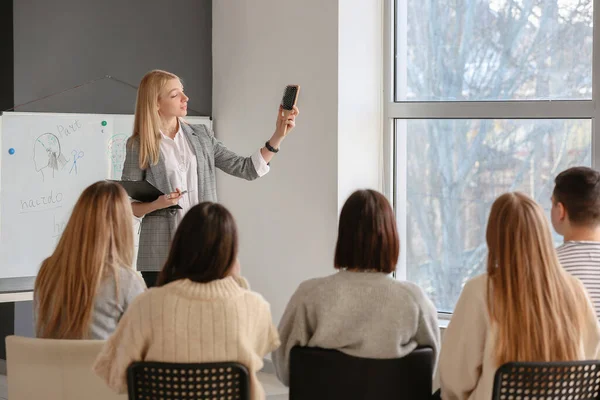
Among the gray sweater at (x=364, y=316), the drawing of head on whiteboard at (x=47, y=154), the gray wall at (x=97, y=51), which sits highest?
the gray wall at (x=97, y=51)

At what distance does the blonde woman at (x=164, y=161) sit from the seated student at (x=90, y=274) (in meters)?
0.87

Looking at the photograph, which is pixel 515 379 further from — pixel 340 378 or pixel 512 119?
pixel 512 119

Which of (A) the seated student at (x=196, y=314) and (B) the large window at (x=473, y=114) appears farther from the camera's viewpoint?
(B) the large window at (x=473, y=114)

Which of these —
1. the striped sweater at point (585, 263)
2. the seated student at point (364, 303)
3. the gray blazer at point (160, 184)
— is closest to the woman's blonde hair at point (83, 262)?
the seated student at point (364, 303)

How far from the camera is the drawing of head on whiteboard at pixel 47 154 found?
4296 mm

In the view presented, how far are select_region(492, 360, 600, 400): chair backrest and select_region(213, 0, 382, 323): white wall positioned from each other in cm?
242

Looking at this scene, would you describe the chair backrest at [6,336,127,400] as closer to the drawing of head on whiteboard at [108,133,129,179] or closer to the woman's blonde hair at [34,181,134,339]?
the woman's blonde hair at [34,181,134,339]

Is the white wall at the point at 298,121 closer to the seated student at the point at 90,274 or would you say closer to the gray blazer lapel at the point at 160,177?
the gray blazer lapel at the point at 160,177

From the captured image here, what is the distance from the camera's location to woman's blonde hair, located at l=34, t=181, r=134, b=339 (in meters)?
2.31

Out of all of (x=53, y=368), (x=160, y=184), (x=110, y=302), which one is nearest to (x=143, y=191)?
(x=160, y=184)

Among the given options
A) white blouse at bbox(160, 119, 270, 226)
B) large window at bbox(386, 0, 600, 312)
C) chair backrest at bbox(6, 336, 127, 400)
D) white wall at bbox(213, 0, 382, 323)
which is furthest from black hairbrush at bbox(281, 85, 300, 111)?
chair backrest at bbox(6, 336, 127, 400)

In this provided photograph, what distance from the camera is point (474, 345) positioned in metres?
2.16

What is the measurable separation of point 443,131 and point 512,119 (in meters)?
0.38

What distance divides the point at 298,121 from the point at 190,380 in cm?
270
